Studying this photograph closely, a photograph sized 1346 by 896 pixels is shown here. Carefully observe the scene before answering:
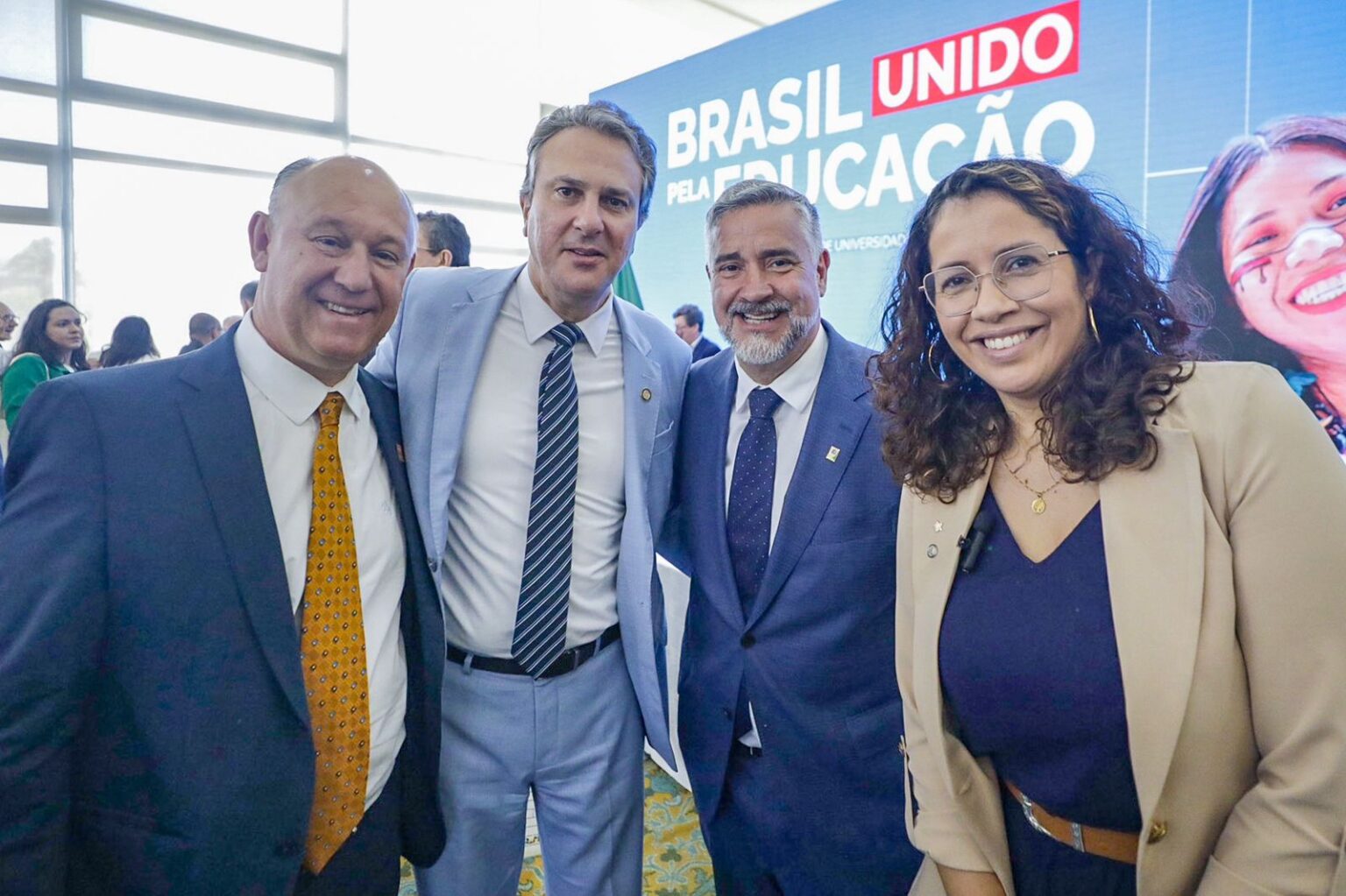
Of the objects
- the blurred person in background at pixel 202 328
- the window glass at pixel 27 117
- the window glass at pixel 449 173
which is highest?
the window glass at pixel 449 173

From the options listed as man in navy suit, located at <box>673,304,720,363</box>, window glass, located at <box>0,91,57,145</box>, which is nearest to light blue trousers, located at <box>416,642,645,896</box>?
man in navy suit, located at <box>673,304,720,363</box>

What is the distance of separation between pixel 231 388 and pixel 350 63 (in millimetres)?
9051

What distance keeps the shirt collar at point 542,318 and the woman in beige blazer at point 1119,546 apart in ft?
2.55

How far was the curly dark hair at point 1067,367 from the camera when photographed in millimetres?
1316

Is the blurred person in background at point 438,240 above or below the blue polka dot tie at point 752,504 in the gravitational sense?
above

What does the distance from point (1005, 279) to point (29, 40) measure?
9.18 m

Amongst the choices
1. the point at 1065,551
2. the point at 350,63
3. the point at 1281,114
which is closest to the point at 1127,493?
the point at 1065,551

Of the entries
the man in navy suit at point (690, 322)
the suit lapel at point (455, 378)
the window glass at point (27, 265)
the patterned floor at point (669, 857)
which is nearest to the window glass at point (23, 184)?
the window glass at point (27, 265)

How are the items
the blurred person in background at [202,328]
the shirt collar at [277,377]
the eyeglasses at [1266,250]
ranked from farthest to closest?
the blurred person in background at [202,328]
the eyeglasses at [1266,250]
the shirt collar at [277,377]

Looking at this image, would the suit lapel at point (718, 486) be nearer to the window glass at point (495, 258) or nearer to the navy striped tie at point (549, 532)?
the navy striped tie at point (549, 532)

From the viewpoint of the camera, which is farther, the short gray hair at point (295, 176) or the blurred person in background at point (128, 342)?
the blurred person in background at point (128, 342)

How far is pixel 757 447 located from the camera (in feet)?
6.59

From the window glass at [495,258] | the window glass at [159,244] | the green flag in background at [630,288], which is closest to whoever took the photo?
the green flag in background at [630,288]

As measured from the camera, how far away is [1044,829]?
1.39 metres
